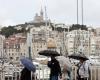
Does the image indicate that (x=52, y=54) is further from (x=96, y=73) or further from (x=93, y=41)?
(x=93, y=41)

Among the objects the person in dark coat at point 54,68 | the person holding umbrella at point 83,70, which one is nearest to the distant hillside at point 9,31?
the person holding umbrella at point 83,70

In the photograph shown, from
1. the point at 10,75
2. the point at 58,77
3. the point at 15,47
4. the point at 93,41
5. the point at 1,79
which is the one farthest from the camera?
the point at 15,47

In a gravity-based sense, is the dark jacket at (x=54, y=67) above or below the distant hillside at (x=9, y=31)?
above

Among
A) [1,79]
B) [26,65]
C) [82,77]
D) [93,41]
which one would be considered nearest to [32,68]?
[26,65]

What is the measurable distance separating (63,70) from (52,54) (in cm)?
77

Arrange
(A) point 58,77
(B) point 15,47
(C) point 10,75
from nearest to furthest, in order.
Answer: (A) point 58,77 < (C) point 10,75 < (B) point 15,47

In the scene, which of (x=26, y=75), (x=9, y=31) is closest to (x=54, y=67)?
(x=26, y=75)

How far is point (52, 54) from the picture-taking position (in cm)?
1045

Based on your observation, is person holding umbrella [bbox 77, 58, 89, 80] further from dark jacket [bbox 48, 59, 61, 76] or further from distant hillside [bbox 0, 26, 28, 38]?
distant hillside [bbox 0, 26, 28, 38]

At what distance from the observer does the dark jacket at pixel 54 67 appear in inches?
402

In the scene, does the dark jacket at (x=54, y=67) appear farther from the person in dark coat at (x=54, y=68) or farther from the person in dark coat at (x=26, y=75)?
the person in dark coat at (x=26, y=75)

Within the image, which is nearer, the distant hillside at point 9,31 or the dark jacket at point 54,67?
the dark jacket at point 54,67

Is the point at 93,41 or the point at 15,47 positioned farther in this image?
the point at 15,47

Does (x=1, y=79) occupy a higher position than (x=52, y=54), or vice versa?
(x=52, y=54)
